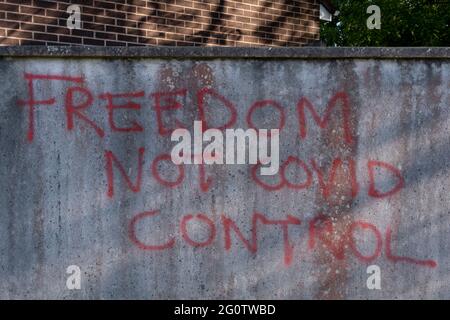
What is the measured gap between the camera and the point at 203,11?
25.6 feet

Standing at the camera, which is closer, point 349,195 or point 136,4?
point 349,195

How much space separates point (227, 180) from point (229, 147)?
217 millimetres

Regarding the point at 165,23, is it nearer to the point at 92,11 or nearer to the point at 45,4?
the point at 92,11

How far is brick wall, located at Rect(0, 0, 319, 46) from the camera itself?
255 inches

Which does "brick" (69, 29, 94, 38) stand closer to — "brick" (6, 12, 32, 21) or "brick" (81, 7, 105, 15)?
"brick" (81, 7, 105, 15)

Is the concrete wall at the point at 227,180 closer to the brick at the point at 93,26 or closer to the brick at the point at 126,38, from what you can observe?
the brick at the point at 93,26

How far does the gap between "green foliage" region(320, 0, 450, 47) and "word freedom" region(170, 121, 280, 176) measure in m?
10.5

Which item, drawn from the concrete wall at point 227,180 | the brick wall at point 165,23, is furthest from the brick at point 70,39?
the concrete wall at point 227,180

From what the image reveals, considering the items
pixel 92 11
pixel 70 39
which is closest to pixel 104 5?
pixel 92 11

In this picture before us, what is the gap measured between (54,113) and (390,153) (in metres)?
2.22

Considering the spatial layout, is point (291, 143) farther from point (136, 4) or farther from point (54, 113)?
point (136, 4)

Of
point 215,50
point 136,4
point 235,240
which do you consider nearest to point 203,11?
point 136,4

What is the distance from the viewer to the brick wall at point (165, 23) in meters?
6.47

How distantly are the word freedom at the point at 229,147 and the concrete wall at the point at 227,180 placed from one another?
0.05 meters
